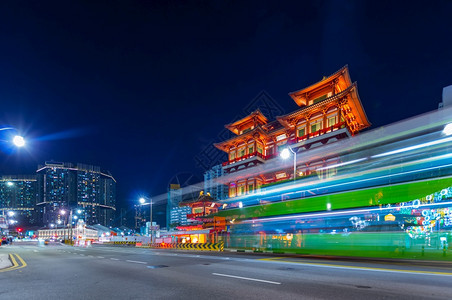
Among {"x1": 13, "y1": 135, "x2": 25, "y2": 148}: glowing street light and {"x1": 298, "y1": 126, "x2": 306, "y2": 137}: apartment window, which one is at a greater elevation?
{"x1": 298, "y1": 126, "x2": 306, "y2": 137}: apartment window

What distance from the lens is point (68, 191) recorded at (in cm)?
17300

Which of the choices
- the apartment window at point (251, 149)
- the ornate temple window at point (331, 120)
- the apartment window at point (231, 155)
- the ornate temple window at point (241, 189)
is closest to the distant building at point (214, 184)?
the apartment window at point (231, 155)

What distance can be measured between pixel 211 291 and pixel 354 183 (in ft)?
48.9

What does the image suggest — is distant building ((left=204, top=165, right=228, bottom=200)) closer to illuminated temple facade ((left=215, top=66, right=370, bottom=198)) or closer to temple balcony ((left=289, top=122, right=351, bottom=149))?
illuminated temple facade ((left=215, top=66, right=370, bottom=198))

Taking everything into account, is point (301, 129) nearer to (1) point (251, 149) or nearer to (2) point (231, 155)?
(1) point (251, 149)

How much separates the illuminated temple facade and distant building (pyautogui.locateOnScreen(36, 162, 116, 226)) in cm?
13627

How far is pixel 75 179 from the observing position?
182 metres

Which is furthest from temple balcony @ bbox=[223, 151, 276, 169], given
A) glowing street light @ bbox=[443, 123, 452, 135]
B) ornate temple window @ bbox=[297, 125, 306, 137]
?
glowing street light @ bbox=[443, 123, 452, 135]

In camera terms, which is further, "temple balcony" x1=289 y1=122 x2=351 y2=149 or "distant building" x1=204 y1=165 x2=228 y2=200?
"distant building" x1=204 y1=165 x2=228 y2=200

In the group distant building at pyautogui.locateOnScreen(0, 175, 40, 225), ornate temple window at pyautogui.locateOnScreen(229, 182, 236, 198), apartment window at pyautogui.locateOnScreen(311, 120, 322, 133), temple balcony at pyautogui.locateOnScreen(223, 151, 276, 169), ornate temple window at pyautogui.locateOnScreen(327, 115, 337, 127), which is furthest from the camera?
distant building at pyautogui.locateOnScreen(0, 175, 40, 225)

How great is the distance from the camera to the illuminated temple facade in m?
35.2

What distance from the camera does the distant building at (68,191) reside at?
164m

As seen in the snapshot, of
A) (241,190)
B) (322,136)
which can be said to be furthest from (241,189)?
(322,136)

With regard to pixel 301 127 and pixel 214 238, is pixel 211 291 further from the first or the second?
pixel 301 127
